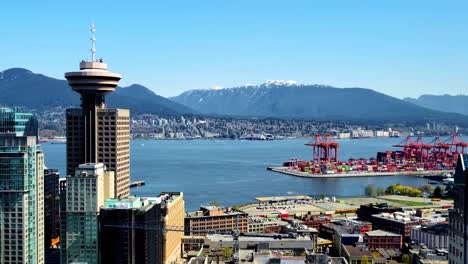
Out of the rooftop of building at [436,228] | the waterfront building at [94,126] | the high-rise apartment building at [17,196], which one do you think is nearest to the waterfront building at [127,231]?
the high-rise apartment building at [17,196]

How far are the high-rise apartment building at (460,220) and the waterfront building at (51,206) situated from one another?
681 inches

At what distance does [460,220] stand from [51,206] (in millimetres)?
18581

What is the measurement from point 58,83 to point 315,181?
144613 millimetres

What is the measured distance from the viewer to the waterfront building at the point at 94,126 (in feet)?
80.9

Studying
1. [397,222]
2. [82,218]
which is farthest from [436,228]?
[82,218]

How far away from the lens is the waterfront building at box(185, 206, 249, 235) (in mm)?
29719

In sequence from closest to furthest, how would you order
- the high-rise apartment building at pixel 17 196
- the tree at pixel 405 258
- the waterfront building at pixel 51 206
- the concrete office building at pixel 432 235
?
1. the high-rise apartment building at pixel 17 196
2. the tree at pixel 405 258
3. the waterfront building at pixel 51 206
4. the concrete office building at pixel 432 235

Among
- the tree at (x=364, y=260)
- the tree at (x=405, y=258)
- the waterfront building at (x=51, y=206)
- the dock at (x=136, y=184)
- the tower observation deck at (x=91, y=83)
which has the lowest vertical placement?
the dock at (x=136, y=184)

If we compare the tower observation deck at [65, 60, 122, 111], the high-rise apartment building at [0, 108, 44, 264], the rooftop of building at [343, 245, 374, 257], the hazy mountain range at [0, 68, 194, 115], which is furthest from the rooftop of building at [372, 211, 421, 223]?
the hazy mountain range at [0, 68, 194, 115]

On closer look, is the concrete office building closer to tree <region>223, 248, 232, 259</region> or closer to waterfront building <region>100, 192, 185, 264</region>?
tree <region>223, 248, 232, 259</region>

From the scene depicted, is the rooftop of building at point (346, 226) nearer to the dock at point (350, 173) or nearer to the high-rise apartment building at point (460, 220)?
the high-rise apartment building at point (460, 220)

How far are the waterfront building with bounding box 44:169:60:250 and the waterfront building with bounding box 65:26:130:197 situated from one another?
1.28m

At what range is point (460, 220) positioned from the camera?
10.5 metres

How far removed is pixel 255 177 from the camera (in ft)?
200
